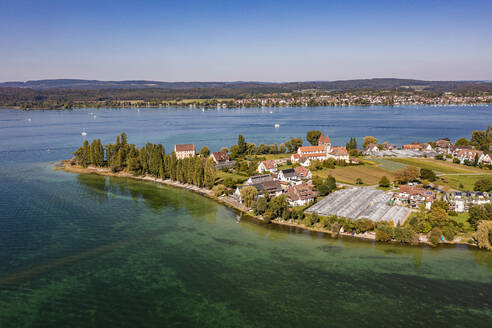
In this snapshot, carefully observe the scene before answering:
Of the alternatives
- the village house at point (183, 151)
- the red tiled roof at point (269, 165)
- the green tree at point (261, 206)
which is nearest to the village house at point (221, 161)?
the village house at point (183, 151)

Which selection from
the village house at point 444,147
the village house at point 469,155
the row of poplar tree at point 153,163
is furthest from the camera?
the village house at point 444,147

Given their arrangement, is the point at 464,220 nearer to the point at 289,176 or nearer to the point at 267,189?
the point at 267,189

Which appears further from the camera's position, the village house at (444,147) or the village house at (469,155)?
the village house at (444,147)

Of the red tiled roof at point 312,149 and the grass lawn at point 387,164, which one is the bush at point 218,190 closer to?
the red tiled roof at point 312,149

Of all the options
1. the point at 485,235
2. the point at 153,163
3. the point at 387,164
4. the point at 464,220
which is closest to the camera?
the point at 485,235

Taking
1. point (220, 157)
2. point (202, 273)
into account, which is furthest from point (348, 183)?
point (202, 273)
